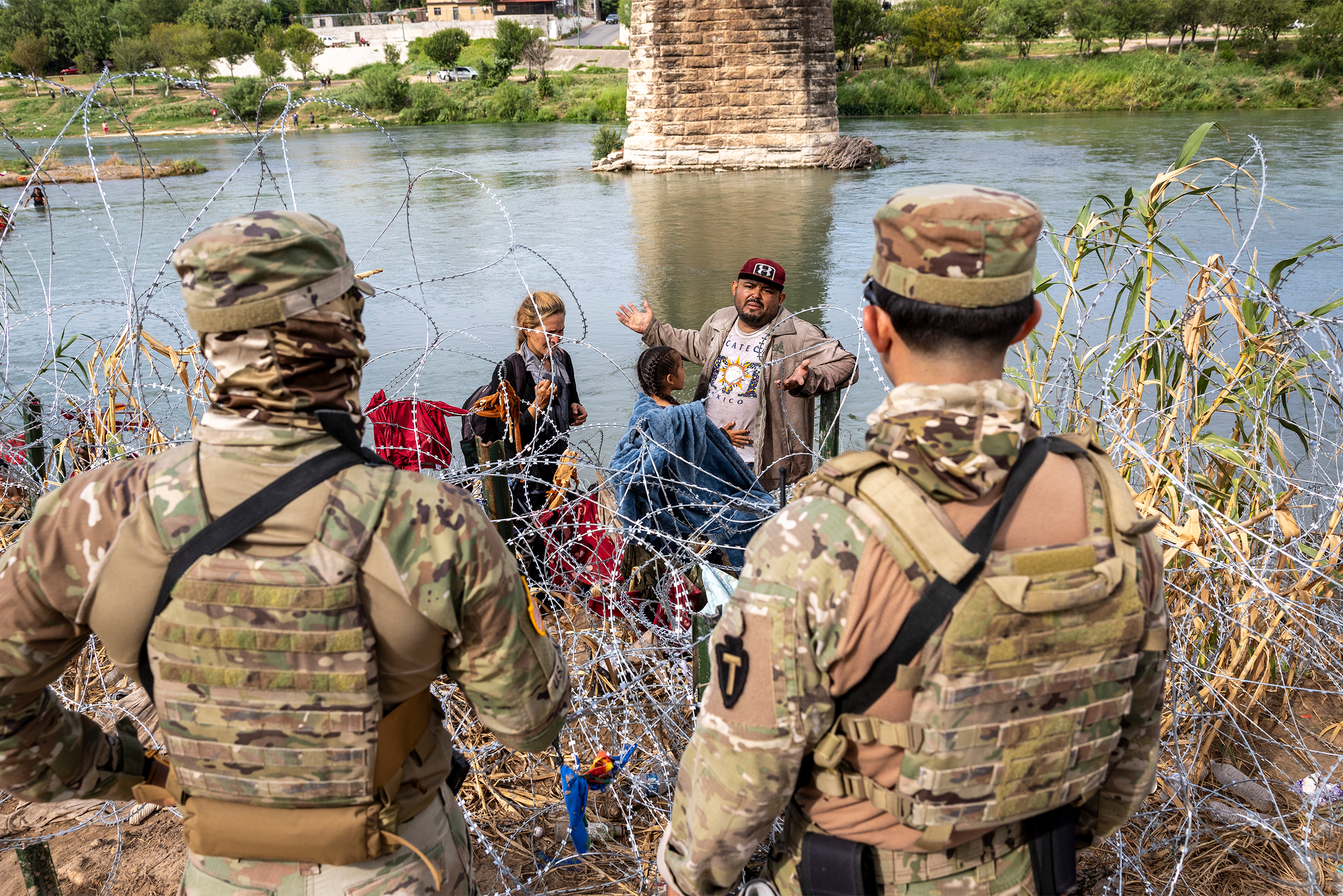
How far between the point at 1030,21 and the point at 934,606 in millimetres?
56177

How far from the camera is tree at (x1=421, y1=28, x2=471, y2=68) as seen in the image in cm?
6359

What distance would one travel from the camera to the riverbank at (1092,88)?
3222 cm

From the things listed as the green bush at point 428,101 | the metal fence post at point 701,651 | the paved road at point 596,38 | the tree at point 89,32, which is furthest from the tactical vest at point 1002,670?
the paved road at point 596,38

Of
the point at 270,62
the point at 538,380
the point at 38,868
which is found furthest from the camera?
the point at 270,62

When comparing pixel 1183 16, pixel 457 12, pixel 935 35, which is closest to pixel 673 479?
pixel 935 35

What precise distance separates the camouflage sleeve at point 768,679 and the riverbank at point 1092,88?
122 ft

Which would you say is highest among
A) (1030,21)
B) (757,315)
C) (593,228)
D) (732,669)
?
(1030,21)

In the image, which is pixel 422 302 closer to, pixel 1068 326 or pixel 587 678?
pixel 1068 326

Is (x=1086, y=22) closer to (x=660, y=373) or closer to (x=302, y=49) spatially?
(x=302, y=49)

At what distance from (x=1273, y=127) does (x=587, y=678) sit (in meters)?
28.9

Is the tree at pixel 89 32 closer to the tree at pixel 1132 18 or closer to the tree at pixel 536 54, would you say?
the tree at pixel 536 54

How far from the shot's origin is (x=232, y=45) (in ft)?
187

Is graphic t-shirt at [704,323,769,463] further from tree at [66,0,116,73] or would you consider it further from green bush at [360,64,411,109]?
tree at [66,0,116,73]

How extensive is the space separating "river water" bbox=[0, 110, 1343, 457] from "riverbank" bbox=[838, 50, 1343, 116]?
13.8 ft
